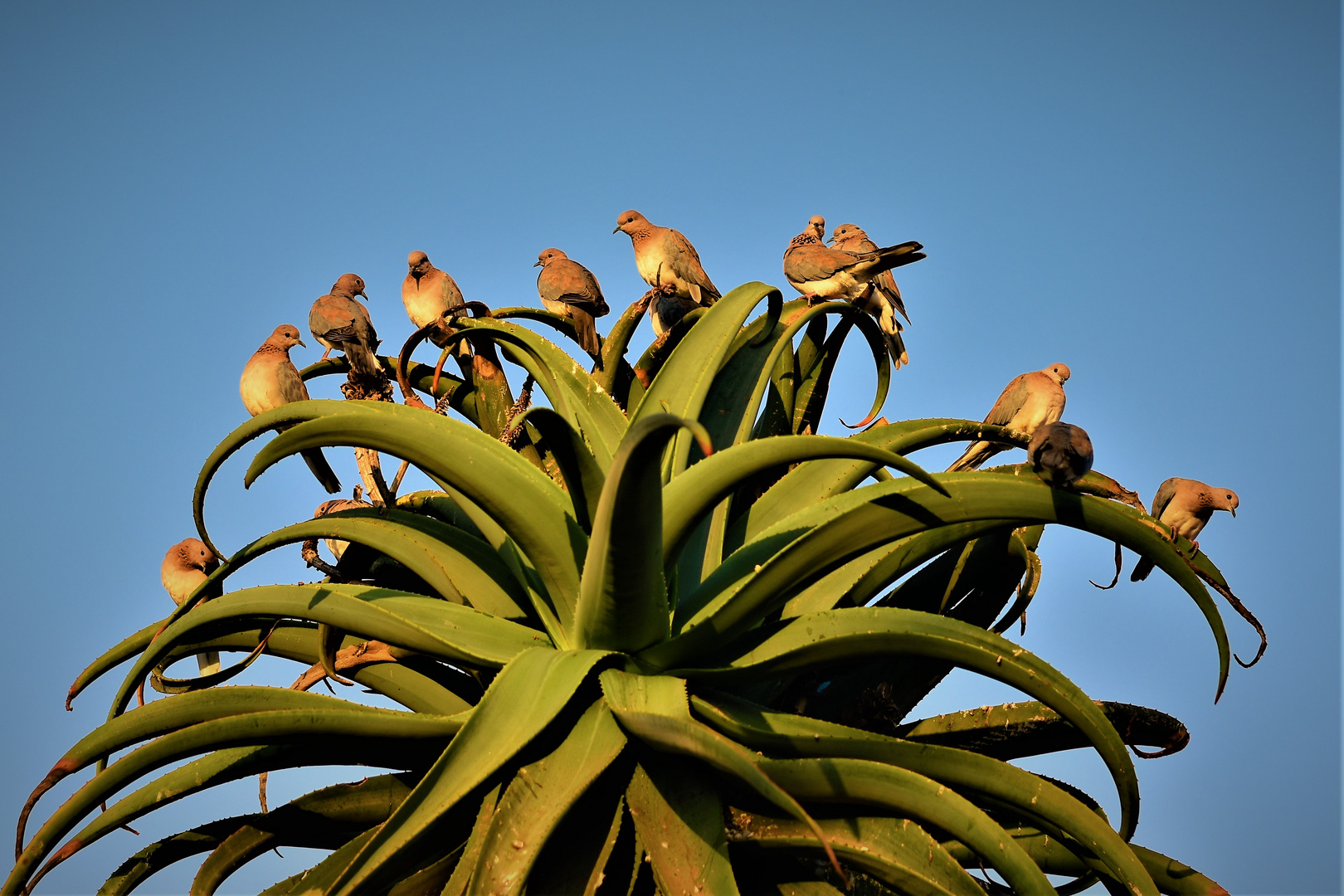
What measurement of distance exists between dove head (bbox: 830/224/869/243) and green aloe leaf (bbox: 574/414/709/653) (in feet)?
21.3

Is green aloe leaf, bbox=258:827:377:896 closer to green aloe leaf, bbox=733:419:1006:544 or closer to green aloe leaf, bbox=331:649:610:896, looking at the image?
green aloe leaf, bbox=331:649:610:896

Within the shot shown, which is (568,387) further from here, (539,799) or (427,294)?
(427,294)

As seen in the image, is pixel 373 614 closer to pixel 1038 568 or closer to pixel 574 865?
pixel 574 865

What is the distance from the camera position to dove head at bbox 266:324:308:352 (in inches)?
298

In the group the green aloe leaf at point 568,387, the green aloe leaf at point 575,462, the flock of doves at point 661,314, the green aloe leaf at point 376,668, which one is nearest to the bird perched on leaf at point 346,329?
the flock of doves at point 661,314

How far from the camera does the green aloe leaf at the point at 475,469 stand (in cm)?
327

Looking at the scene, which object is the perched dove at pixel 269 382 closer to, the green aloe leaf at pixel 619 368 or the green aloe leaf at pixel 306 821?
the green aloe leaf at pixel 619 368

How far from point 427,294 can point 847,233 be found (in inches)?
153

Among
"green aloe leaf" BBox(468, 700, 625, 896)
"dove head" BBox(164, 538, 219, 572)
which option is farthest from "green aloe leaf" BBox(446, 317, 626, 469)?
"dove head" BBox(164, 538, 219, 572)

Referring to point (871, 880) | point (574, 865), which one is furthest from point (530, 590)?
point (871, 880)

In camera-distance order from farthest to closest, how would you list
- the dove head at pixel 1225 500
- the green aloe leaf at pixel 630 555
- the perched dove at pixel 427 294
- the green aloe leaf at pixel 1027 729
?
the perched dove at pixel 427 294 → the dove head at pixel 1225 500 → the green aloe leaf at pixel 1027 729 → the green aloe leaf at pixel 630 555

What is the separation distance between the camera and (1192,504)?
6438 mm

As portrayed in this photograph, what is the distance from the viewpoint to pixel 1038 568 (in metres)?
4.24

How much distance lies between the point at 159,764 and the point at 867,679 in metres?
2.49
